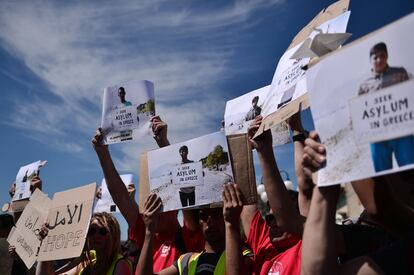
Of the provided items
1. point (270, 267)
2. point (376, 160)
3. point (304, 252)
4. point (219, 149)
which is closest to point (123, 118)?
point (219, 149)

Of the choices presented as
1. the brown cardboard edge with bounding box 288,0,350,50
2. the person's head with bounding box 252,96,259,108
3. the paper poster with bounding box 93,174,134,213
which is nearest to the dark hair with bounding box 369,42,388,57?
the brown cardboard edge with bounding box 288,0,350,50

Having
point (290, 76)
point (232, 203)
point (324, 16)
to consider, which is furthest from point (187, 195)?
point (324, 16)

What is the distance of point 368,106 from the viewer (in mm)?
1379

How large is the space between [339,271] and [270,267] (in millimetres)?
918

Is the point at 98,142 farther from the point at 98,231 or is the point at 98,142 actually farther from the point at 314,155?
the point at 314,155

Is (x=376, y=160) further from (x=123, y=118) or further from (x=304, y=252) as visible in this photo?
(x=123, y=118)

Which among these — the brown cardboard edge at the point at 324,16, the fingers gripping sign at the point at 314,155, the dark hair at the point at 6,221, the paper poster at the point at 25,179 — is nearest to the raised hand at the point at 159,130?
the brown cardboard edge at the point at 324,16

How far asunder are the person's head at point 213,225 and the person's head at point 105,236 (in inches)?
33.6

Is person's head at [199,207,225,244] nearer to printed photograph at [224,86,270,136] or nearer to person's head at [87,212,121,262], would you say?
printed photograph at [224,86,270,136]

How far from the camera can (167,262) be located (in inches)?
123

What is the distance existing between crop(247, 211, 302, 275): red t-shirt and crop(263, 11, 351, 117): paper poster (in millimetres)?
789

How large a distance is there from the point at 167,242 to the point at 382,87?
7.71 ft

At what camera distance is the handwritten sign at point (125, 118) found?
3.41 m

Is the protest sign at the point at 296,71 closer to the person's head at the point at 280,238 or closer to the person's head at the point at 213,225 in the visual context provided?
the person's head at the point at 280,238
